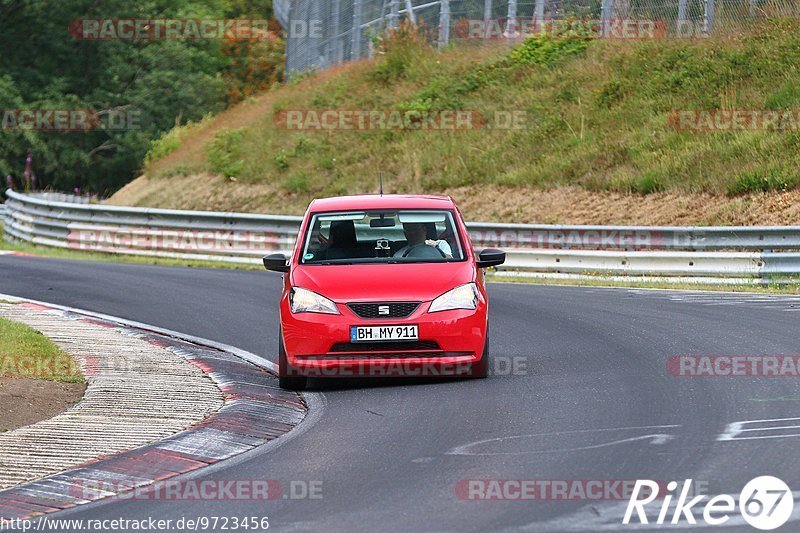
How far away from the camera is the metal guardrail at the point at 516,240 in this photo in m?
21.2

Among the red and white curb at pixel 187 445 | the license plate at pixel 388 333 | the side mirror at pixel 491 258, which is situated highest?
the side mirror at pixel 491 258

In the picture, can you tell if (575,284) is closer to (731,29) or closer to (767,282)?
(767,282)

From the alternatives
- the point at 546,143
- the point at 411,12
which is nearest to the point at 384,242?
the point at 546,143

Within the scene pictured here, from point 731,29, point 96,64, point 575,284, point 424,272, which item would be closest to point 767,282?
point 575,284

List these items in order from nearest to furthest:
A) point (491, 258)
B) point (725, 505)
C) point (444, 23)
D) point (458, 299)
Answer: point (725, 505)
point (458, 299)
point (491, 258)
point (444, 23)

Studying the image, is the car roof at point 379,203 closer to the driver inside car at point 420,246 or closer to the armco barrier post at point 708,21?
the driver inside car at point 420,246

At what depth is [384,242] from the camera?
12367 millimetres

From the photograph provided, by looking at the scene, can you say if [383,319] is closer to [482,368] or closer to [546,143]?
[482,368]

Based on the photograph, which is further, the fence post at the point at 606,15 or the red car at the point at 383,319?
the fence post at the point at 606,15

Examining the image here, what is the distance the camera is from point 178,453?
8.73 meters

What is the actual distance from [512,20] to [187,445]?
90.1ft

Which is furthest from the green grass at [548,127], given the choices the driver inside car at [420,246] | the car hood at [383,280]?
the car hood at [383,280]

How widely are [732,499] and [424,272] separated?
5200 millimetres

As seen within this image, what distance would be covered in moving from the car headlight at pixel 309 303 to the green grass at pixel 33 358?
1951 mm
